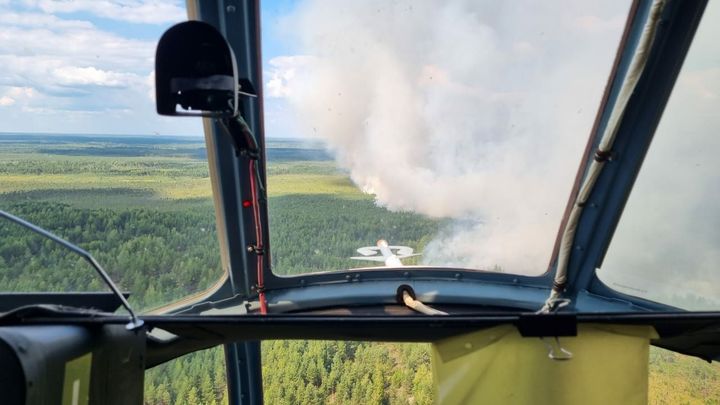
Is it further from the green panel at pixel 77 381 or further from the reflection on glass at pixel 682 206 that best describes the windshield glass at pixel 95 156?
the reflection on glass at pixel 682 206

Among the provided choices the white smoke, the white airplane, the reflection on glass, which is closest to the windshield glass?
the white smoke

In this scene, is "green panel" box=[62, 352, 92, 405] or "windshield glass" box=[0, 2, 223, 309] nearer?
"green panel" box=[62, 352, 92, 405]

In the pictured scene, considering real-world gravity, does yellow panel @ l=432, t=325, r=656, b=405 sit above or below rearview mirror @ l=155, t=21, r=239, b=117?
below

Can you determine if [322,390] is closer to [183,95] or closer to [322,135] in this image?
[322,135]

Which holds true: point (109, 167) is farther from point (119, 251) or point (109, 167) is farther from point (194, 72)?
point (194, 72)

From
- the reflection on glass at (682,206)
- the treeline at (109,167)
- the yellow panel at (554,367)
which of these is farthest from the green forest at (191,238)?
the yellow panel at (554,367)

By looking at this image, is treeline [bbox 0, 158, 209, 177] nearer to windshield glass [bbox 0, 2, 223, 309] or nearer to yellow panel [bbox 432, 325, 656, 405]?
windshield glass [bbox 0, 2, 223, 309]

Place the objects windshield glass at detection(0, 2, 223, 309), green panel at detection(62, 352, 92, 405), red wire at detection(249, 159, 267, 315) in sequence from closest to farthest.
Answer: green panel at detection(62, 352, 92, 405) < windshield glass at detection(0, 2, 223, 309) < red wire at detection(249, 159, 267, 315)
